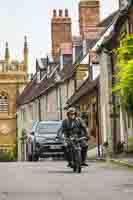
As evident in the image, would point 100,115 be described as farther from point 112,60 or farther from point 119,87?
point 119,87

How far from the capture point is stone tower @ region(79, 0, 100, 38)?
160 ft

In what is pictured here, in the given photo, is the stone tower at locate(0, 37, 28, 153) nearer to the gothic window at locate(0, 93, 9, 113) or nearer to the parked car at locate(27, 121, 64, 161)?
the gothic window at locate(0, 93, 9, 113)

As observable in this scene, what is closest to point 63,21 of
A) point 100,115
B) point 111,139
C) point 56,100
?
point 56,100

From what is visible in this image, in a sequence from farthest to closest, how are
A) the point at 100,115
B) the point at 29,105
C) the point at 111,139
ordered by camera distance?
the point at 29,105 → the point at 100,115 → the point at 111,139

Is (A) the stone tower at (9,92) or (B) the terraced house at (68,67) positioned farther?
(A) the stone tower at (9,92)

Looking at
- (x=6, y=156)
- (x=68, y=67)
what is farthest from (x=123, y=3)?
(x=6, y=156)

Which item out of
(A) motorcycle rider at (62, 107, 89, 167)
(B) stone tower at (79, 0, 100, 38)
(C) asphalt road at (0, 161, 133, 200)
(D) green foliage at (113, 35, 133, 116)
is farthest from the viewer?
(B) stone tower at (79, 0, 100, 38)

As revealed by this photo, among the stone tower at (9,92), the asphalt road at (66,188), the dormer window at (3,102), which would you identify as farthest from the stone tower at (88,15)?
the dormer window at (3,102)

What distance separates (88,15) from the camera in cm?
4928

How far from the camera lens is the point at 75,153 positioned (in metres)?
17.8

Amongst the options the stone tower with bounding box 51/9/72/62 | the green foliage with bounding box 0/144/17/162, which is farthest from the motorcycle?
the green foliage with bounding box 0/144/17/162

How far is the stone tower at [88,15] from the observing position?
48688mm

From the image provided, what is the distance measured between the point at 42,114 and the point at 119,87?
144 ft

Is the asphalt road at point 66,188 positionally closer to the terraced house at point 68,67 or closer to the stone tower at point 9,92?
the terraced house at point 68,67
